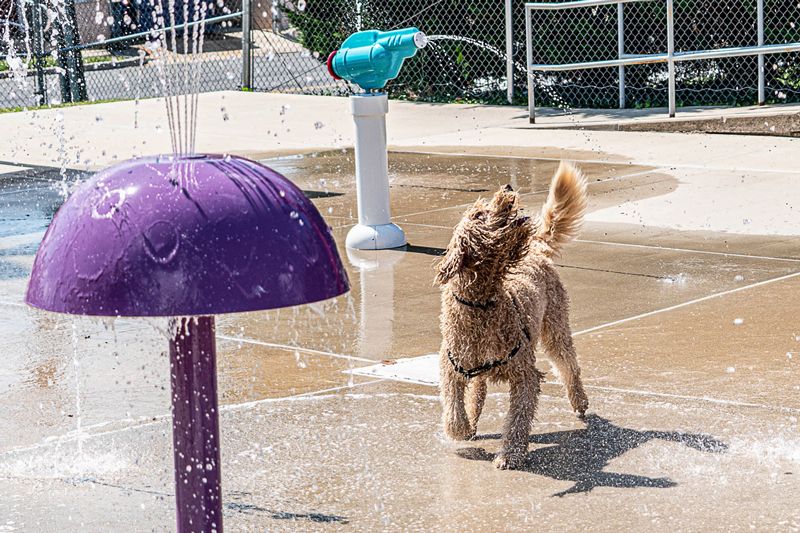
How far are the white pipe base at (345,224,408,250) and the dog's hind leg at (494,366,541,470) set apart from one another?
3.94 m

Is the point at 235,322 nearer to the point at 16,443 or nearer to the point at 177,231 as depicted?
the point at 16,443

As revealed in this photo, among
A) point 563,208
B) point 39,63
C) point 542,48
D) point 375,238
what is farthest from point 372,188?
point 39,63

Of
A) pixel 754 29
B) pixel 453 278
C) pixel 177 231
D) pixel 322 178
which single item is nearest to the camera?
pixel 177 231

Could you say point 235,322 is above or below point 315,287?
below

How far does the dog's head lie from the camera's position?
172 inches

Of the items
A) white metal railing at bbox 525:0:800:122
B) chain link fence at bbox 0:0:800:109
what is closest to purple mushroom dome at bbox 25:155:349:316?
chain link fence at bbox 0:0:800:109

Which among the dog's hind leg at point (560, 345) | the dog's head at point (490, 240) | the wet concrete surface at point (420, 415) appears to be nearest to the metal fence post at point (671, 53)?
the wet concrete surface at point (420, 415)

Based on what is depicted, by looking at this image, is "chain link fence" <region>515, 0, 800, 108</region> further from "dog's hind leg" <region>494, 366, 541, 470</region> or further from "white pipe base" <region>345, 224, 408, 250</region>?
"dog's hind leg" <region>494, 366, 541, 470</region>

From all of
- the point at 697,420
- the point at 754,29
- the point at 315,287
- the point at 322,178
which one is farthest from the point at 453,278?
the point at 754,29

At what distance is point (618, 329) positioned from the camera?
6.42 metres

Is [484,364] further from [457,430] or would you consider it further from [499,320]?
[457,430]

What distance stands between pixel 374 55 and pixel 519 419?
403cm

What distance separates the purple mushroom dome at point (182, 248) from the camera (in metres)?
2.48

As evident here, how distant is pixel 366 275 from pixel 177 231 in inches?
211
